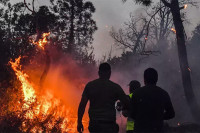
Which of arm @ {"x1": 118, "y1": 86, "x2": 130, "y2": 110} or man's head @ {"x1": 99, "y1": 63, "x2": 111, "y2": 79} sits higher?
man's head @ {"x1": 99, "y1": 63, "x2": 111, "y2": 79}

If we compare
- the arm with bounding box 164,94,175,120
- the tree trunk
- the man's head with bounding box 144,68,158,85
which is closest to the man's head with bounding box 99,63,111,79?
the man's head with bounding box 144,68,158,85

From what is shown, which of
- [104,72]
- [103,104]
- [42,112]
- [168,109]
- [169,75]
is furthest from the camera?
[169,75]

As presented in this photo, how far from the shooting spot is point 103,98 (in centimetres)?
402

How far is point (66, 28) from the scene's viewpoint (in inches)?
1109

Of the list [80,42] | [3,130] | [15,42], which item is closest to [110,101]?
[3,130]

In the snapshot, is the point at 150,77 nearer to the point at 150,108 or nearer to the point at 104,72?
the point at 150,108

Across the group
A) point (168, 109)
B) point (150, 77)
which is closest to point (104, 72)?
point (150, 77)

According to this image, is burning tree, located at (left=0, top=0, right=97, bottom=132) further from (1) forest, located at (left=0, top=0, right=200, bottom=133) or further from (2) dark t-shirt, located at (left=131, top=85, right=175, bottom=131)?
(2) dark t-shirt, located at (left=131, top=85, right=175, bottom=131)

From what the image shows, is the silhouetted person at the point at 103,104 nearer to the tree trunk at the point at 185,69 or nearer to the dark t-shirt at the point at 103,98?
the dark t-shirt at the point at 103,98

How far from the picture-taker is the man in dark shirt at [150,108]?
140 inches

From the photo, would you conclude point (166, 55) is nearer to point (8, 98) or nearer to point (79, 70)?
point (79, 70)

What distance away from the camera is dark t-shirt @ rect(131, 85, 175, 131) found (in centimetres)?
355

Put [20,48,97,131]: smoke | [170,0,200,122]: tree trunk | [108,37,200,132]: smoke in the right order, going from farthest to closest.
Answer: [108,37,200,132]: smoke → [20,48,97,131]: smoke → [170,0,200,122]: tree trunk

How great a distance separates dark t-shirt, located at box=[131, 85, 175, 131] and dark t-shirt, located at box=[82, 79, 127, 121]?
0.44 m
